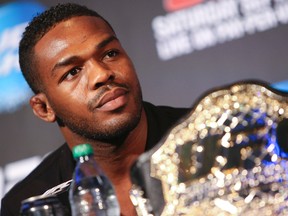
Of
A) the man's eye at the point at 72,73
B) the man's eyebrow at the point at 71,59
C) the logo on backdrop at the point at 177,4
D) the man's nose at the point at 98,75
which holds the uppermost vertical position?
the logo on backdrop at the point at 177,4

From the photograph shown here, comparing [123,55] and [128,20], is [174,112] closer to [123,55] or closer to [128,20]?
[123,55]

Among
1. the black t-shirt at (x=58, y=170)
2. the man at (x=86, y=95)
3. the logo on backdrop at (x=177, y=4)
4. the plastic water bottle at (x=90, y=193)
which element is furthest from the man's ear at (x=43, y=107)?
the logo on backdrop at (x=177, y=4)

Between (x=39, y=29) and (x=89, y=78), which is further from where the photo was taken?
(x=39, y=29)

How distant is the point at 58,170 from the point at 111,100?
0.41 m

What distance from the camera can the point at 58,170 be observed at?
181 cm

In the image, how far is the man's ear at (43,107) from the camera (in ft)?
5.73

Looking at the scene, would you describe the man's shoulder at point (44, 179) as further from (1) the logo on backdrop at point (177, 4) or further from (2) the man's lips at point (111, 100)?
(1) the logo on backdrop at point (177, 4)

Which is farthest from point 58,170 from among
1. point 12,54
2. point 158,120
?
point 12,54

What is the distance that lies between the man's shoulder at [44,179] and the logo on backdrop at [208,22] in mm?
661

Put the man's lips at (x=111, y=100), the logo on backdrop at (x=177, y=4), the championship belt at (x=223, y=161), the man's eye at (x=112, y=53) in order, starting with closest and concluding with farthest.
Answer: the championship belt at (x=223, y=161), the man's lips at (x=111, y=100), the man's eye at (x=112, y=53), the logo on backdrop at (x=177, y=4)

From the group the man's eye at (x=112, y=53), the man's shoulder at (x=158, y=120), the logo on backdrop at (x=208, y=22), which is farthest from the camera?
the logo on backdrop at (x=208, y=22)

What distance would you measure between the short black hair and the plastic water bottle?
20.4 inches

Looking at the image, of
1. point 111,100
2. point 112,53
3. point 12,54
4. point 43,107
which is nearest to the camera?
point 111,100

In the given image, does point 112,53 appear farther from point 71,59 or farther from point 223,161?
point 223,161
